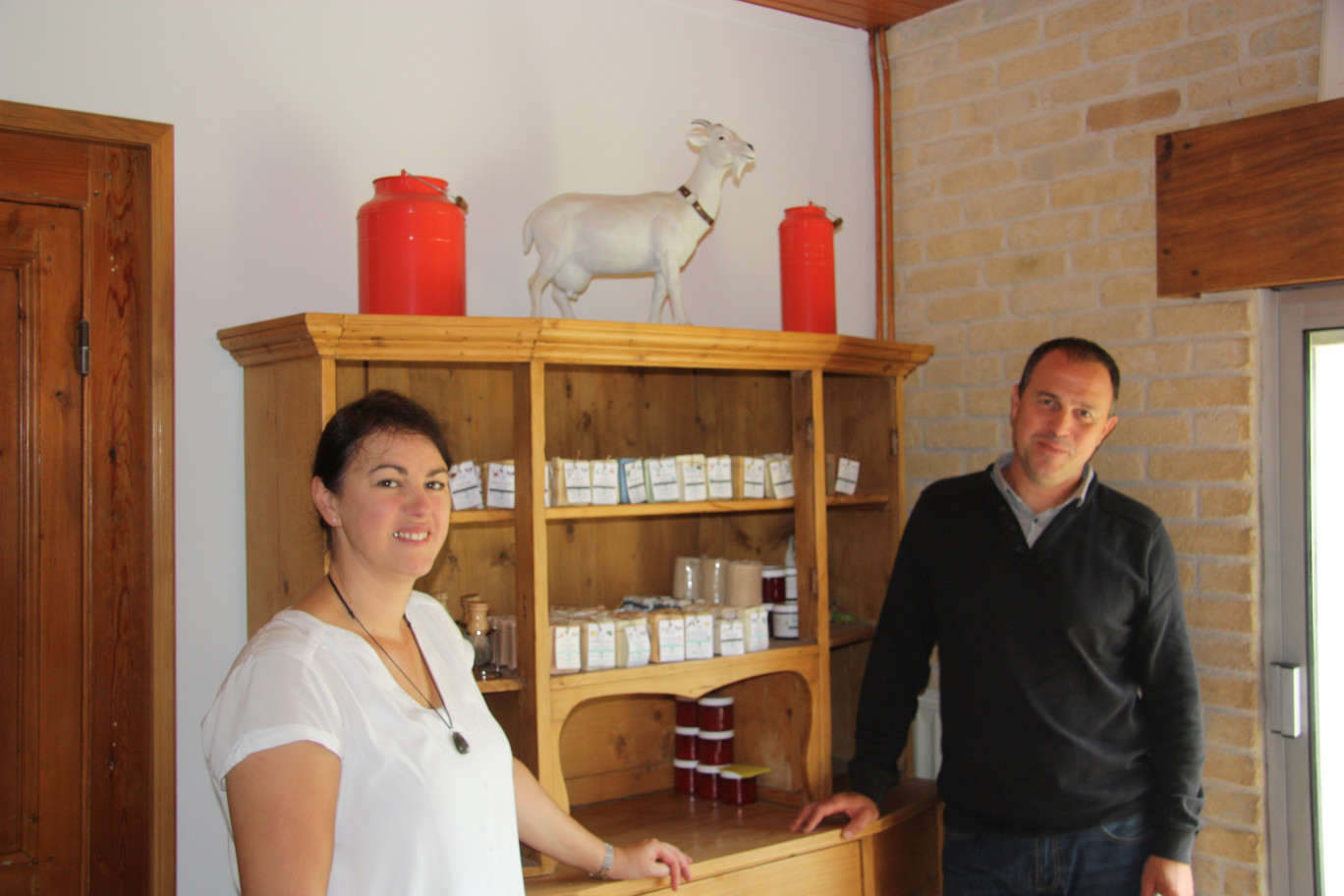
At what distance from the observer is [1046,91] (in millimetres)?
2818

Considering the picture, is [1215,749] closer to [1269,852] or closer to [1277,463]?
[1269,852]

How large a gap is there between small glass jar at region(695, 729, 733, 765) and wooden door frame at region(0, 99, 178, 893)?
1.20 meters

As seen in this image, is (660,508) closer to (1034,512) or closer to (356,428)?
(1034,512)

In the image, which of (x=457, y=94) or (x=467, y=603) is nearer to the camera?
(x=467, y=603)

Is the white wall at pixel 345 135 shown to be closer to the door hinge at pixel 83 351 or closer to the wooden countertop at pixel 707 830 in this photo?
the door hinge at pixel 83 351

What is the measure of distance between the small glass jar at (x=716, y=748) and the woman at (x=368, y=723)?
1111 millimetres

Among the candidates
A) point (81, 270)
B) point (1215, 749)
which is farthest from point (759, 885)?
point (81, 270)

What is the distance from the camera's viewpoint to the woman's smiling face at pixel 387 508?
1573 millimetres

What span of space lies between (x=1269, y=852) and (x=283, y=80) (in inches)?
107

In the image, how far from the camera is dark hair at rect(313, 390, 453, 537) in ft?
5.25

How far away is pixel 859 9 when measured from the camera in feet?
10.0

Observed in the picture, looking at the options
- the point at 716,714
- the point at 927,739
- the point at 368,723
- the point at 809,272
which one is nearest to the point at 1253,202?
the point at 809,272

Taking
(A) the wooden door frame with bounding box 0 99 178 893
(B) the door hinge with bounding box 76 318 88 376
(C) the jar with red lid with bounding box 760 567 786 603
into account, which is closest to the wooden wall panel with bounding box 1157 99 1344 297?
(C) the jar with red lid with bounding box 760 567 786 603

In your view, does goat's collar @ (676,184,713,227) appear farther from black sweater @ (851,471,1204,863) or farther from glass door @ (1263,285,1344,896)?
glass door @ (1263,285,1344,896)
